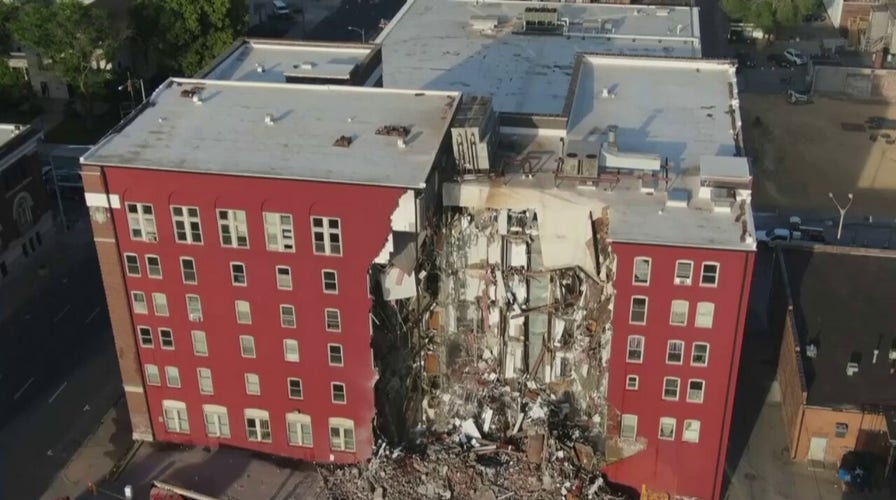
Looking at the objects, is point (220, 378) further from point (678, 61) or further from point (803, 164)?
point (803, 164)

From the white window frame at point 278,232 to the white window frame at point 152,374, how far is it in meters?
12.0

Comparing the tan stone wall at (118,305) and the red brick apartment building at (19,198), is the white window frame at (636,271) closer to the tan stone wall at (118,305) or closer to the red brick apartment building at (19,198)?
the tan stone wall at (118,305)

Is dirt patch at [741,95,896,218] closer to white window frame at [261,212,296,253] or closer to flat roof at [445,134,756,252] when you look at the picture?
flat roof at [445,134,756,252]

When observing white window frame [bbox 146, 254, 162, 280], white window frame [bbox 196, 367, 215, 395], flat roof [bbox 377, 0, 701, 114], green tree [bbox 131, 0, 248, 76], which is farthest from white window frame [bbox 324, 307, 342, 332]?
green tree [bbox 131, 0, 248, 76]

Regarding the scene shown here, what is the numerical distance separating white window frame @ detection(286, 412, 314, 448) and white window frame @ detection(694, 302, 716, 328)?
23.1m

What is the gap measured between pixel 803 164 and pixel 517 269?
5087cm

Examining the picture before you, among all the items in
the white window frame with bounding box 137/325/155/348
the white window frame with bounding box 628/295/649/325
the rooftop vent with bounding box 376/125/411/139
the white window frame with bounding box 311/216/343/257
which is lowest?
the white window frame with bounding box 137/325/155/348

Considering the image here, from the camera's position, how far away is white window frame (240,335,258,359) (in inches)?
2208

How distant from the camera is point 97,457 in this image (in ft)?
196

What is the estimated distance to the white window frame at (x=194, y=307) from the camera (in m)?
55.6

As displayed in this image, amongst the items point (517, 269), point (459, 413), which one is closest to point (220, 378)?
point (459, 413)

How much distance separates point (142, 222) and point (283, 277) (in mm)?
8523

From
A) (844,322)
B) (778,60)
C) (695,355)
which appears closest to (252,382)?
(695,355)

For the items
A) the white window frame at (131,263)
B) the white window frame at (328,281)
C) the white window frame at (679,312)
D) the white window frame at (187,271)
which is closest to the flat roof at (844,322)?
the white window frame at (679,312)
